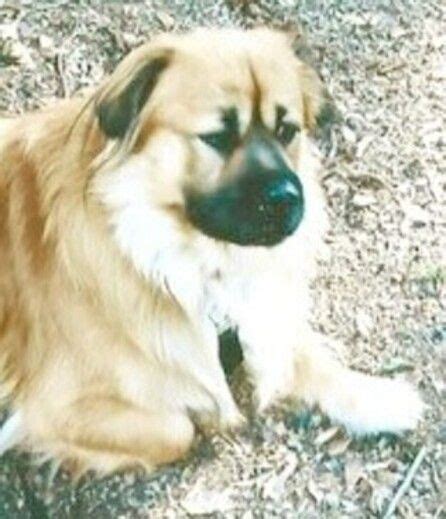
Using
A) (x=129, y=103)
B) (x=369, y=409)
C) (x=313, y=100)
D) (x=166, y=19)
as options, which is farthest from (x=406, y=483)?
(x=166, y=19)

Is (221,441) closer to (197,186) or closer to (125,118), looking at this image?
(197,186)

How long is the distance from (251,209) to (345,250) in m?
1.12

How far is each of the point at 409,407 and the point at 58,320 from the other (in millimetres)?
1108

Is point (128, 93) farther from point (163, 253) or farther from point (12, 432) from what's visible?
point (12, 432)

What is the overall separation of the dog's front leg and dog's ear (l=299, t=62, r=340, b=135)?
57 cm

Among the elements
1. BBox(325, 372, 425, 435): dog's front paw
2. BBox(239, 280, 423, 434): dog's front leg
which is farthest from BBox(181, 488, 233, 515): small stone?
BBox(325, 372, 425, 435): dog's front paw

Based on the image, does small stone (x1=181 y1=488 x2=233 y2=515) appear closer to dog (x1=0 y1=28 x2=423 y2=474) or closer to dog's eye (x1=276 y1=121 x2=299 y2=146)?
dog (x1=0 y1=28 x2=423 y2=474)

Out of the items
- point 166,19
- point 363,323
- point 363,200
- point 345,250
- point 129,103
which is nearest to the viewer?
point 129,103

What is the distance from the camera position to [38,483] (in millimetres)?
3707

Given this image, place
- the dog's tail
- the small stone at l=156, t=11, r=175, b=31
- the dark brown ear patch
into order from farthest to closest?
the small stone at l=156, t=11, r=175, b=31
the dog's tail
the dark brown ear patch

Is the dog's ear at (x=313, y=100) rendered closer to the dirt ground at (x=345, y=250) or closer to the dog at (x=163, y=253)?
the dog at (x=163, y=253)

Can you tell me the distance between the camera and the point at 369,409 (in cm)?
383

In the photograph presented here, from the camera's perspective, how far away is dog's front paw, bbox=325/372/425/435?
12.6 feet

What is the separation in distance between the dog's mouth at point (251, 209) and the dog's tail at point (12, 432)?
2.70 feet
